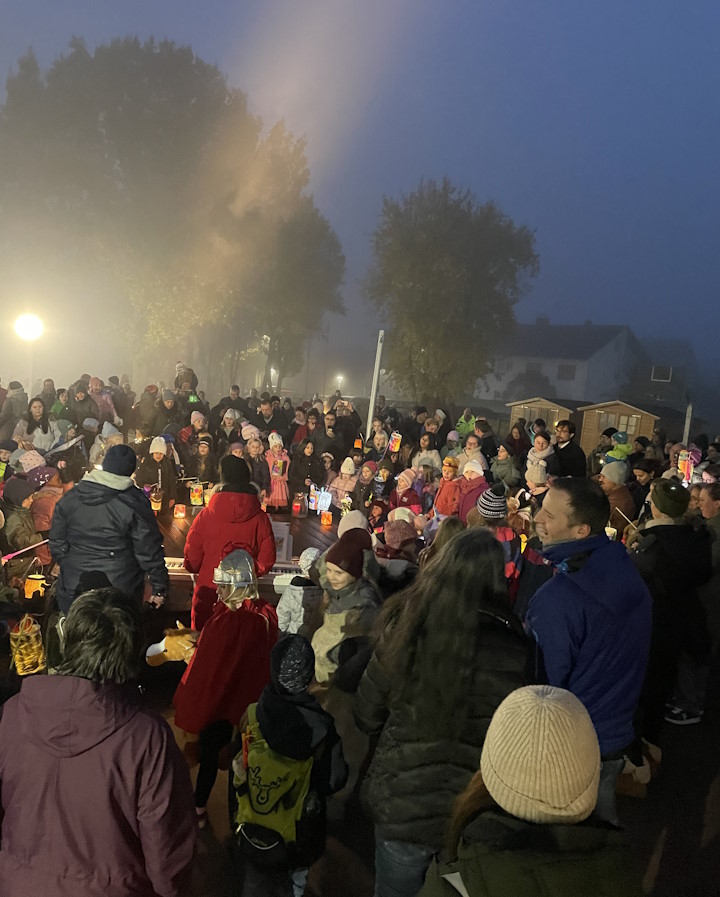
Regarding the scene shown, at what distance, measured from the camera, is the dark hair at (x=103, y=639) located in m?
1.97

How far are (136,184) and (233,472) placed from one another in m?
28.3

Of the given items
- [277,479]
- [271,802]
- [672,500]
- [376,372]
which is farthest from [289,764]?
[376,372]

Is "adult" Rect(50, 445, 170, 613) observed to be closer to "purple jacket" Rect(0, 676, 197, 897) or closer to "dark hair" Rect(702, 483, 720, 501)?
"purple jacket" Rect(0, 676, 197, 897)

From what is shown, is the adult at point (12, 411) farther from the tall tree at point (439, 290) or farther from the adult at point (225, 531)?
the tall tree at point (439, 290)

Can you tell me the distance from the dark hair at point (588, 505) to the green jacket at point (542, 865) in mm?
1453

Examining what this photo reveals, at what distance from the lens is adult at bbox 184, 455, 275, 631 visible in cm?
461

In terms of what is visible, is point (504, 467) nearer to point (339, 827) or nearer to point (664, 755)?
point (664, 755)

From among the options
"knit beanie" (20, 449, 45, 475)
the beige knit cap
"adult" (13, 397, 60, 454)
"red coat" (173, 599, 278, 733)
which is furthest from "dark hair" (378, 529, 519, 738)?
"adult" (13, 397, 60, 454)

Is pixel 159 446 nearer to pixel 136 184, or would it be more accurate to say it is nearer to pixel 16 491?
pixel 16 491

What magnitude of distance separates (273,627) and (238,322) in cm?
3487

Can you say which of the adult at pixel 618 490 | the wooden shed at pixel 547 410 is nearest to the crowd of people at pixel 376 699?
the adult at pixel 618 490

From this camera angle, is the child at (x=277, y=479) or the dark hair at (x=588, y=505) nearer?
the dark hair at (x=588, y=505)

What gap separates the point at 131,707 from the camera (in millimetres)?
1878

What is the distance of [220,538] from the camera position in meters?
4.61
